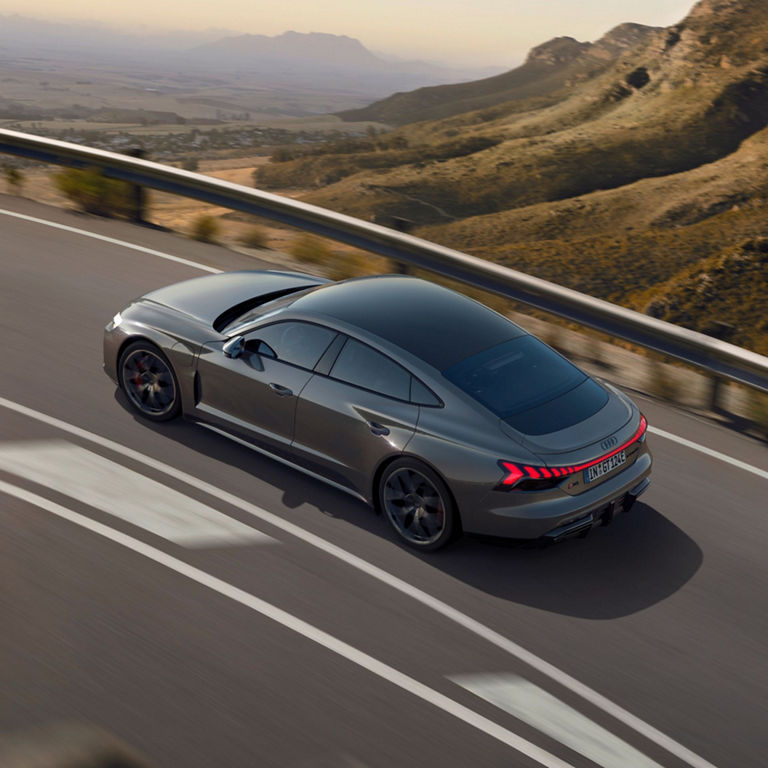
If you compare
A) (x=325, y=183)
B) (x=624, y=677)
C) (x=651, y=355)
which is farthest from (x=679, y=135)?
(x=624, y=677)

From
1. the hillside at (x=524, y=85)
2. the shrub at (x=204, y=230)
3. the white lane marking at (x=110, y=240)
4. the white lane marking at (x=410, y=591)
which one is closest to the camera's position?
the white lane marking at (x=410, y=591)

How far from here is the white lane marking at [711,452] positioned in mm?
8070

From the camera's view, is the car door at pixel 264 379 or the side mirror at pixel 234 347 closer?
the car door at pixel 264 379

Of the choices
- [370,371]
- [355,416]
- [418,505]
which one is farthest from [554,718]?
[370,371]

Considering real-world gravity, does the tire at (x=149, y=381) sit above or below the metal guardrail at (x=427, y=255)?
below

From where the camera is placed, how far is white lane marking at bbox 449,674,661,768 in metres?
5.07

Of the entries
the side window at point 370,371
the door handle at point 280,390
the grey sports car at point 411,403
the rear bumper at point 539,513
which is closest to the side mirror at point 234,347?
the grey sports car at point 411,403

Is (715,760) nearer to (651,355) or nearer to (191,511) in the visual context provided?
(191,511)

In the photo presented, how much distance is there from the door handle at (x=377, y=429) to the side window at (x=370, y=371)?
0.71 feet

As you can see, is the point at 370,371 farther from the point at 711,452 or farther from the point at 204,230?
the point at 204,230

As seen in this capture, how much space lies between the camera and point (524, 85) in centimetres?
13600

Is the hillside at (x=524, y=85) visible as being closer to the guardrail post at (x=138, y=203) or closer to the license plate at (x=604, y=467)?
the guardrail post at (x=138, y=203)

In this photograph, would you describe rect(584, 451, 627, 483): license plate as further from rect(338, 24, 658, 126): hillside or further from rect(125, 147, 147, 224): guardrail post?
rect(338, 24, 658, 126): hillside

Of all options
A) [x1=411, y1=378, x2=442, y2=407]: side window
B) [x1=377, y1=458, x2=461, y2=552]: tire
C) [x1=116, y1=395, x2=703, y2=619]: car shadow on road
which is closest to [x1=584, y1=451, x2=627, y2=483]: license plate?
[x1=116, y1=395, x2=703, y2=619]: car shadow on road
